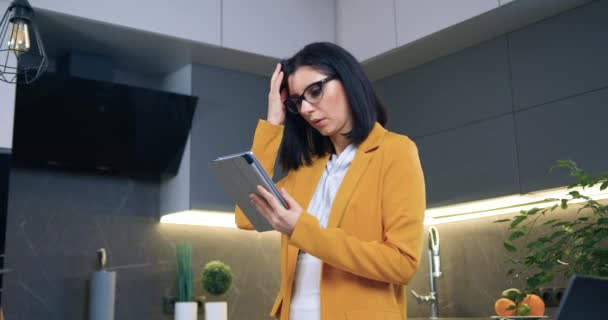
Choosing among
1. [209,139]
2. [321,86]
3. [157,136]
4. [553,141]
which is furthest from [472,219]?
[321,86]

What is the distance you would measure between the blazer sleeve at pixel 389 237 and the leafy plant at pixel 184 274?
2.26 meters

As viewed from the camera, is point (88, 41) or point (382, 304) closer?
point (382, 304)

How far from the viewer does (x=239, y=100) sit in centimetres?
369

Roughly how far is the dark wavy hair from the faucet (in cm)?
219

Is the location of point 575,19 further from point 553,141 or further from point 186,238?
point 186,238

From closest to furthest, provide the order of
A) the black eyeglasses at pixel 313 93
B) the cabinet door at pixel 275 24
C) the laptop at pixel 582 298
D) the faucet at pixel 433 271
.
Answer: the laptop at pixel 582 298 → the black eyeglasses at pixel 313 93 → the cabinet door at pixel 275 24 → the faucet at pixel 433 271

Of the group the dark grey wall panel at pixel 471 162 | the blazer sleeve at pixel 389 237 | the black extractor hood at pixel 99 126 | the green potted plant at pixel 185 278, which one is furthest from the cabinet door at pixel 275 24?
the blazer sleeve at pixel 389 237

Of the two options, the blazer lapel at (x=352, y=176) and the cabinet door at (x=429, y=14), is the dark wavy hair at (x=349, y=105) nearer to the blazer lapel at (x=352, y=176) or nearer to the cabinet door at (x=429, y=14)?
the blazer lapel at (x=352, y=176)

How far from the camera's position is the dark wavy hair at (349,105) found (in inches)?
58.1

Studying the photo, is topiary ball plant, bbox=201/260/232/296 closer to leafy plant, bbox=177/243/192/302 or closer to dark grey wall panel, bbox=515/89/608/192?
leafy plant, bbox=177/243/192/302

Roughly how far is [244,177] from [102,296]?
214 cm

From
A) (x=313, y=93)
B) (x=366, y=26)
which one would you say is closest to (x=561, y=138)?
(x=366, y=26)

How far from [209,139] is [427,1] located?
1.26m

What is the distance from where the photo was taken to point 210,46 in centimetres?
341
